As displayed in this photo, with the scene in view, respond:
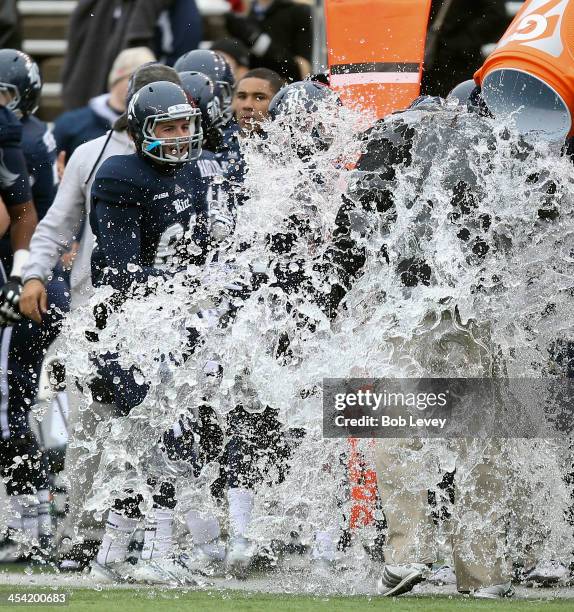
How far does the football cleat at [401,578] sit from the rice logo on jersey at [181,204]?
5.44 feet

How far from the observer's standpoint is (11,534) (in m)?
6.46

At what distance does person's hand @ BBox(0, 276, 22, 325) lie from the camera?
663 centimetres

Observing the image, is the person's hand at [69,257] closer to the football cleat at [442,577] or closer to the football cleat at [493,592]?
the football cleat at [442,577]

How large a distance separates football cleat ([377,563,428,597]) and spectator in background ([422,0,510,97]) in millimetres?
3891

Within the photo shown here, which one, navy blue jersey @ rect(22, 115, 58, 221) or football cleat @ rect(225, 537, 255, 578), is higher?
navy blue jersey @ rect(22, 115, 58, 221)

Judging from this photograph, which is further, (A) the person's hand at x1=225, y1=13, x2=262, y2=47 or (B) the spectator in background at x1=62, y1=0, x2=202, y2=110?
(A) the person's hand at x1=225, y1=13, x2=262, y2=47

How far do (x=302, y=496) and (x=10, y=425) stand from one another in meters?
1.58

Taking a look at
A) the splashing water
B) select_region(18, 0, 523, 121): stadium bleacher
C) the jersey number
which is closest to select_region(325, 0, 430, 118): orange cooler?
the splashing water

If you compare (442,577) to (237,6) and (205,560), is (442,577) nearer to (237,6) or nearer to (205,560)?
(205,560)

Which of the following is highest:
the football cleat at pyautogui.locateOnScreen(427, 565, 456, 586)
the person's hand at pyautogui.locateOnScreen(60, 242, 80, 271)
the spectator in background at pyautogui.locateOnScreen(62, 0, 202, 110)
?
the spectator in background at pyautogui.locateOnScreen(62, 0, 202, 110)

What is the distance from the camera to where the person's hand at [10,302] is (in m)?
6.63

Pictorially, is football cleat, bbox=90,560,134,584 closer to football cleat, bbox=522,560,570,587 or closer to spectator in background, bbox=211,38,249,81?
football cleat, bbox=522,560,570,587

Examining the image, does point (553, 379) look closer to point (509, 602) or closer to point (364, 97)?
point (509, 602)

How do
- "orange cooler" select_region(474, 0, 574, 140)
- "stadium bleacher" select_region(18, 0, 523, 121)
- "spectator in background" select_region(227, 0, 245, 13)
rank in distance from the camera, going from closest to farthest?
"orange cooler" select_region(474, 0, 574, 140), "spectator in background" select_region(227, 0, 245, 13), "stadium bleacher" select_region(18, 0, 523, 121)
